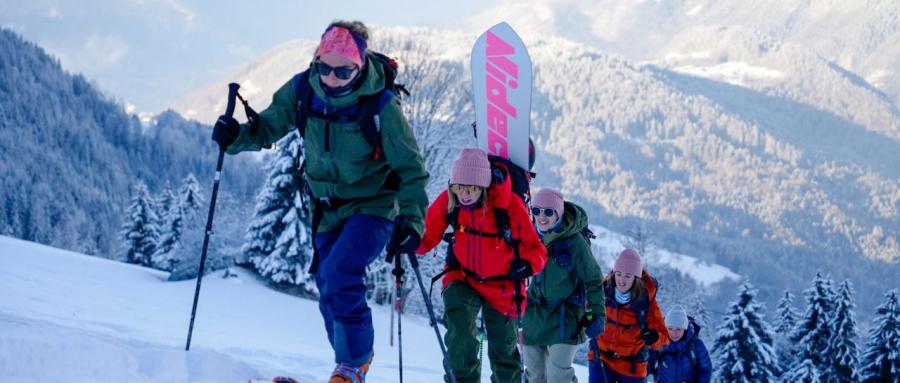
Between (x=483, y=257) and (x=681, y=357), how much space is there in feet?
11.9

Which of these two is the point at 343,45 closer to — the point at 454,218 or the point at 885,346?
the point at 454,218

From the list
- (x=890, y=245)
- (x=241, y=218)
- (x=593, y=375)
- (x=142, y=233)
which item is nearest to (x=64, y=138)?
(x=142, y=233)

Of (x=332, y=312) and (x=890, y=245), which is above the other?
(x=890, y=245)

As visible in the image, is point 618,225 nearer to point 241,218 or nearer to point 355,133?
point 241,218

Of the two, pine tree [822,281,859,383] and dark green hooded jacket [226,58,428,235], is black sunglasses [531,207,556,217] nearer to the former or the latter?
dark green hooded jacket [226,58,428,235]

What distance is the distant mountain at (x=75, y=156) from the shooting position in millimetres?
78938

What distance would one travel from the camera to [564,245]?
249 inches

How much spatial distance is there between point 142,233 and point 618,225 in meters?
142

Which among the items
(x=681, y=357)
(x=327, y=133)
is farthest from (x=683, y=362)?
(x=327, y=133)

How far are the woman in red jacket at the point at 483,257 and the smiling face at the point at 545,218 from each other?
80cm

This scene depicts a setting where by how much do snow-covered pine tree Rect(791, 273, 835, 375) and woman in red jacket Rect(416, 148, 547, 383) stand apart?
2655cm

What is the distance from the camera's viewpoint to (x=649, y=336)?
697cm

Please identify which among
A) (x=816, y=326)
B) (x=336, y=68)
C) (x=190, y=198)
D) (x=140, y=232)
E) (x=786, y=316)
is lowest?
(x=336, y=68)

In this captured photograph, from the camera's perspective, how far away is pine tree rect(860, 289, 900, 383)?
1061 inches
